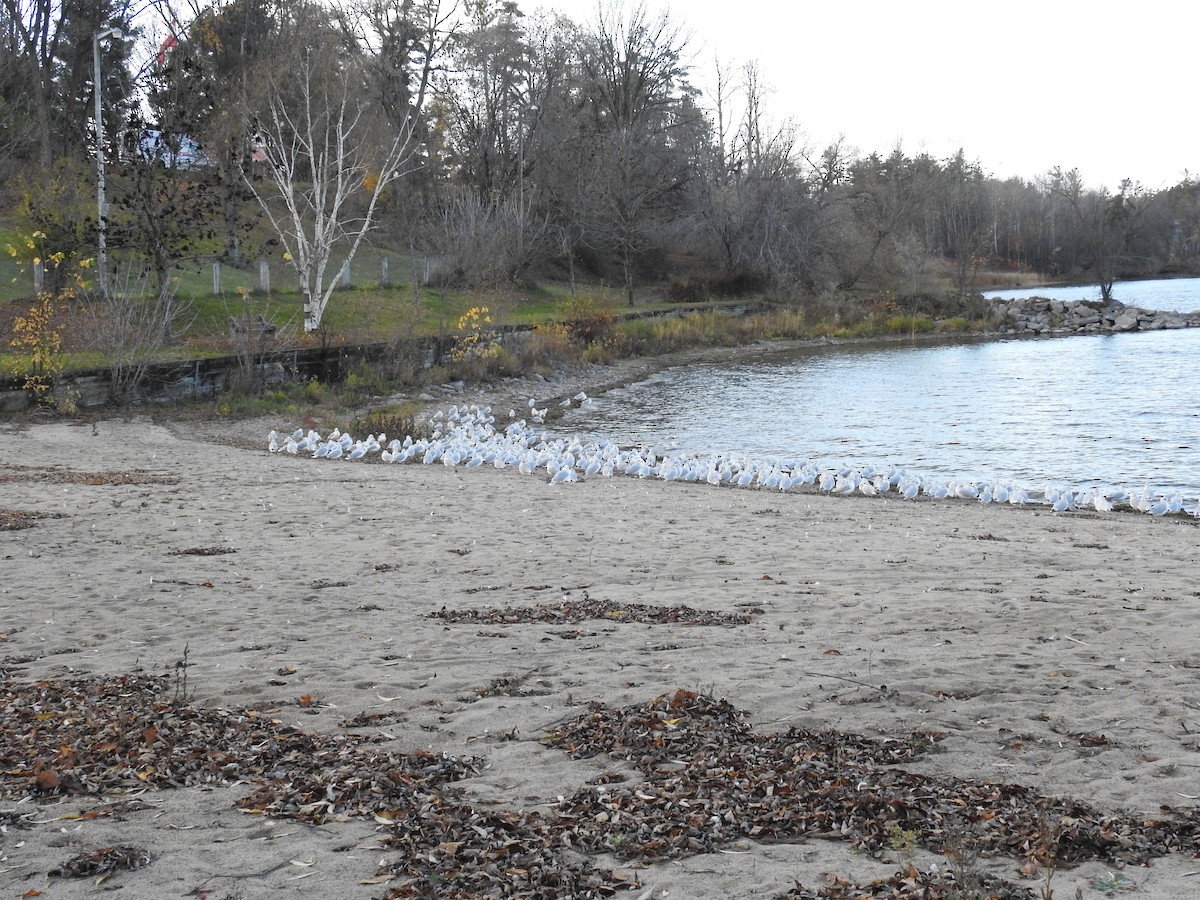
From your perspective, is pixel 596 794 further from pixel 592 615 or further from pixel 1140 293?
pixel 1140 293

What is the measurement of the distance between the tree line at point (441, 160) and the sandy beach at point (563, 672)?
16.8 m

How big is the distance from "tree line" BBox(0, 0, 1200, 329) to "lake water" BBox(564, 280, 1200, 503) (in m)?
8.95

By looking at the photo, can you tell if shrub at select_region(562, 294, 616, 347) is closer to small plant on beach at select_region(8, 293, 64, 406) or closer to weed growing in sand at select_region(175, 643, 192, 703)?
small plant on beach at select_region(8, 293, 64, 406)

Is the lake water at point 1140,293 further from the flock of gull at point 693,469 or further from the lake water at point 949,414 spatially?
the flock of gull at point 693,469

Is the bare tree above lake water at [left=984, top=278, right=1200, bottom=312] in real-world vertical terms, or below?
above

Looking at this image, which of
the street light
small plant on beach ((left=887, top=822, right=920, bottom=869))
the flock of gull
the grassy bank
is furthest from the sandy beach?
the street light

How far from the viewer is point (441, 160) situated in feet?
157

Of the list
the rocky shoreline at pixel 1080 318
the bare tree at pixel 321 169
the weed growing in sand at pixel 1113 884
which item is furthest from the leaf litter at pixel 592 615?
the rocky shoreline at pixel 1080 318

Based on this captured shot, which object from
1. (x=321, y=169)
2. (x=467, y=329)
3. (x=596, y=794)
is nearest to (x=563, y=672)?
(x=596, y=794)

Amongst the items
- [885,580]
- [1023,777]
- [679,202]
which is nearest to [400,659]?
[1023,777]

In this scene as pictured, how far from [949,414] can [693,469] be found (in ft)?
34.0

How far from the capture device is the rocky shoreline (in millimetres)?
48312

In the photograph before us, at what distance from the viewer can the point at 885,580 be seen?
8.07 m

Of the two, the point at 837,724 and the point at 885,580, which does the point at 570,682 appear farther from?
the point at 885,580
